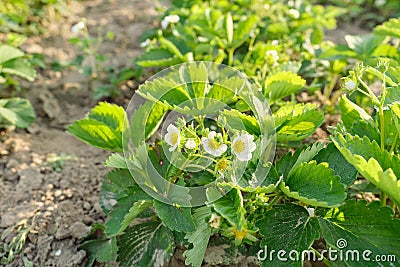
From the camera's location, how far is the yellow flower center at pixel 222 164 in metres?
1.39

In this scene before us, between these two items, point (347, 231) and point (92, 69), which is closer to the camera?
point (347, 231)

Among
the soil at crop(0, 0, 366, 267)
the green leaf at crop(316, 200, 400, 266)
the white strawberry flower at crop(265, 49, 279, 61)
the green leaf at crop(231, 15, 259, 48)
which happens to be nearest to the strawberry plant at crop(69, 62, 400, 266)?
the green leaf at crop(316, 200, 400, 266)

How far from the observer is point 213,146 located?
1371mm

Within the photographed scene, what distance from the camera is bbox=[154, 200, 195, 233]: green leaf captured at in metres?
1.40

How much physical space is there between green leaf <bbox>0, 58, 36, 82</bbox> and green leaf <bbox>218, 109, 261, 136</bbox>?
112 centimetres

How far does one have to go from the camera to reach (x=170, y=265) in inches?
64.1

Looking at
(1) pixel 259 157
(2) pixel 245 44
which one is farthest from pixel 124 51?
(1) pixel 259 157

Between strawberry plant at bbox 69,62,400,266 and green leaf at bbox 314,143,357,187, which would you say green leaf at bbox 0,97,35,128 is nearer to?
strawberry plant at bbox 69,62,400,266

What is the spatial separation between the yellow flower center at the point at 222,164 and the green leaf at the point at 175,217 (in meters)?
0.16

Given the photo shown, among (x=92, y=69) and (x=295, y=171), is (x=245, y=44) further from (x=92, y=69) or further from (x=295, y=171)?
(x=295, y=171)

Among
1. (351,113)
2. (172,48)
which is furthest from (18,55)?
(351,113)

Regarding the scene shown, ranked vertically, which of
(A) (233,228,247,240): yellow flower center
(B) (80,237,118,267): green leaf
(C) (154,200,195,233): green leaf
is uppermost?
(A) (233,228,247,240): yellow flower center

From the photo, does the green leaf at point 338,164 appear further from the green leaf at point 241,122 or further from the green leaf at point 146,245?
the green leaf at point 146,245

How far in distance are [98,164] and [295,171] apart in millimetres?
971
